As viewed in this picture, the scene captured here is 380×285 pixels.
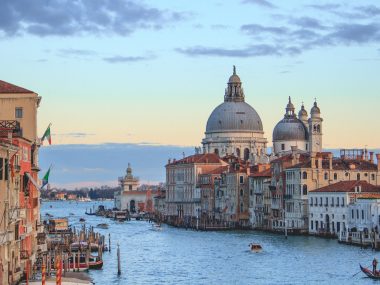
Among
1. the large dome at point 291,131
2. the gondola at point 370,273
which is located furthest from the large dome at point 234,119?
the gondola at point 370,273

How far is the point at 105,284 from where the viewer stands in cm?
3522

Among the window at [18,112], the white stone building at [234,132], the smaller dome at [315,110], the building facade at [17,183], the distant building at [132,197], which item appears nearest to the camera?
the building facade at [17,183]

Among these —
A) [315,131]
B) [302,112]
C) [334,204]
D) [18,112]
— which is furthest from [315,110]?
[18,112]

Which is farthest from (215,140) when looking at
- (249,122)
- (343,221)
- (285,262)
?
(285,262)

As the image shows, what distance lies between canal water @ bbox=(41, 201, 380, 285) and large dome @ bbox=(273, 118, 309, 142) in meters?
41.4

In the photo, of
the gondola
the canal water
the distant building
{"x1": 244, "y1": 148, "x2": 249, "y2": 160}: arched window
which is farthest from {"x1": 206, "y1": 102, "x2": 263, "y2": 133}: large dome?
the gondola

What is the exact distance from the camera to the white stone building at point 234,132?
11200 centimetres

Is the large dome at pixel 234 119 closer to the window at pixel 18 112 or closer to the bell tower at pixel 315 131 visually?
the bell tower at pixel 315 131

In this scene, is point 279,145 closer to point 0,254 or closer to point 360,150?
point 360,150

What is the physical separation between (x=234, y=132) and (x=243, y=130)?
3.03ft

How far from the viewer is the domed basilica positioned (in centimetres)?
10656

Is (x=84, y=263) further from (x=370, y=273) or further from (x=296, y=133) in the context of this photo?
(x=296, y=133)

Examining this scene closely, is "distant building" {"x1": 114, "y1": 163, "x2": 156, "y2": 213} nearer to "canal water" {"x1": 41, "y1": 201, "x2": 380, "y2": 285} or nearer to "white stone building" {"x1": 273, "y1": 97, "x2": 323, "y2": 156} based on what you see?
"white stone building" {"x1": 273, "y1": 97, "x2": 323, "y2": 156}

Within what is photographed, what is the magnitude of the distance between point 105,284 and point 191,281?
12.1 ft
